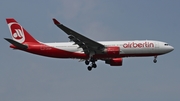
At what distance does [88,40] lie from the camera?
6231 cm

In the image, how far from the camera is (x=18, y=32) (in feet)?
224

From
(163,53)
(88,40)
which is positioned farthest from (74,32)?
(163,53)

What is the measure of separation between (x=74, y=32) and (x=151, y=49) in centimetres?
1182

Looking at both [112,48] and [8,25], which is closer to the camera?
[112,48]

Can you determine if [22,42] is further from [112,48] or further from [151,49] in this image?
[151,49]

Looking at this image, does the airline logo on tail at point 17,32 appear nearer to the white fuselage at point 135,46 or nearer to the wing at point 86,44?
the white fuselage at point 135,46

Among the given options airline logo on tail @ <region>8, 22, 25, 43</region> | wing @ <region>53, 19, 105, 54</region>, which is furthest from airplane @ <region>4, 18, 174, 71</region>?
airline logo on tail @ <region>8, 22, 25, 43</region>

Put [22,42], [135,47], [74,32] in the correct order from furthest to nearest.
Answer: [22,42] → [135,47] → [74,32]

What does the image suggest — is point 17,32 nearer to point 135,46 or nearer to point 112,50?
point 112,50

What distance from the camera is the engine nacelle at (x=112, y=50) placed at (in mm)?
62500

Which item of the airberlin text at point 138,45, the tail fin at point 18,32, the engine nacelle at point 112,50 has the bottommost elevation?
the engine nacelle at point 112,50

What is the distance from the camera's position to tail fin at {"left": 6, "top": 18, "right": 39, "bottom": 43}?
67.3 metres

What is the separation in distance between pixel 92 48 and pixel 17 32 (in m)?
12.7

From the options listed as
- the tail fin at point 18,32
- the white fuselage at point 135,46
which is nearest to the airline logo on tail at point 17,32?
the tail fin at point 18,32
